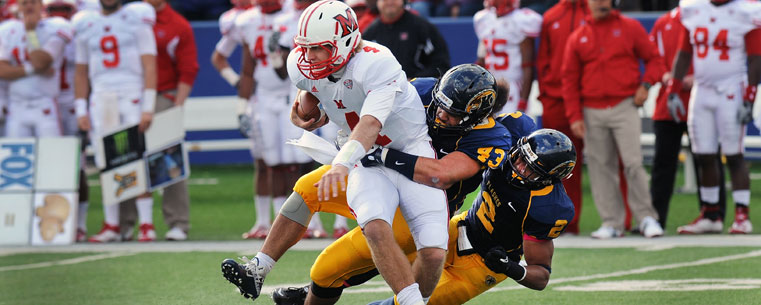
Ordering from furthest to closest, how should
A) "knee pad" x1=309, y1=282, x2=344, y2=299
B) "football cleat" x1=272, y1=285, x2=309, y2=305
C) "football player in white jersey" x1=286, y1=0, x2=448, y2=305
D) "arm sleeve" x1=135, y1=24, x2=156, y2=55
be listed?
"arm sleeve" x1=135, y1=24, x2=156, y2=55, "football cleat" x1=272, y1=285, x2=309, y2=305, "knee pad" x1=309, y1=282, x2=344, y2=299, "football player in white jersey" x1=286, y1=0, x2=448, y2=305

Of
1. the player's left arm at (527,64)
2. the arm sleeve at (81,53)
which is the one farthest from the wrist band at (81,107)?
the player's left arm at (527,64)

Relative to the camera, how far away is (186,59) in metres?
8.68

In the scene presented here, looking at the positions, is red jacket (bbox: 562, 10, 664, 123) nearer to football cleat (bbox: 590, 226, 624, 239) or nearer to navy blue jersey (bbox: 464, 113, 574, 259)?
football cleat (bbox: 590, 226, 624, 239)

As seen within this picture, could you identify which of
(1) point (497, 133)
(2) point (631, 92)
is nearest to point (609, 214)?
(2) point (631, 92)

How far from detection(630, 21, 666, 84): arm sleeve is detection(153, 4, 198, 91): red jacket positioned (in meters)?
3.28

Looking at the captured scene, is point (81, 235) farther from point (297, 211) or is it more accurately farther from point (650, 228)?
point (650, 228)

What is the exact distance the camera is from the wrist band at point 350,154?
15.0 ft

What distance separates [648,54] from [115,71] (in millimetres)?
3876

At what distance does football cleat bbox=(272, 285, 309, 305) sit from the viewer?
5.42 m

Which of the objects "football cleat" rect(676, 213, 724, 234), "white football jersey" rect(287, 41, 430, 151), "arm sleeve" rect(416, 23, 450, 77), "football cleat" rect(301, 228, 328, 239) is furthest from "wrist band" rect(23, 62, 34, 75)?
"football cleat" rect(676, 213, 724, 234)

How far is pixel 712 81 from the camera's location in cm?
820

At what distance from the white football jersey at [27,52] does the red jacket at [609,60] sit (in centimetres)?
379

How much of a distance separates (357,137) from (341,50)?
45 centimetres

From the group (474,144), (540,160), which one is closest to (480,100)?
(474,144)
